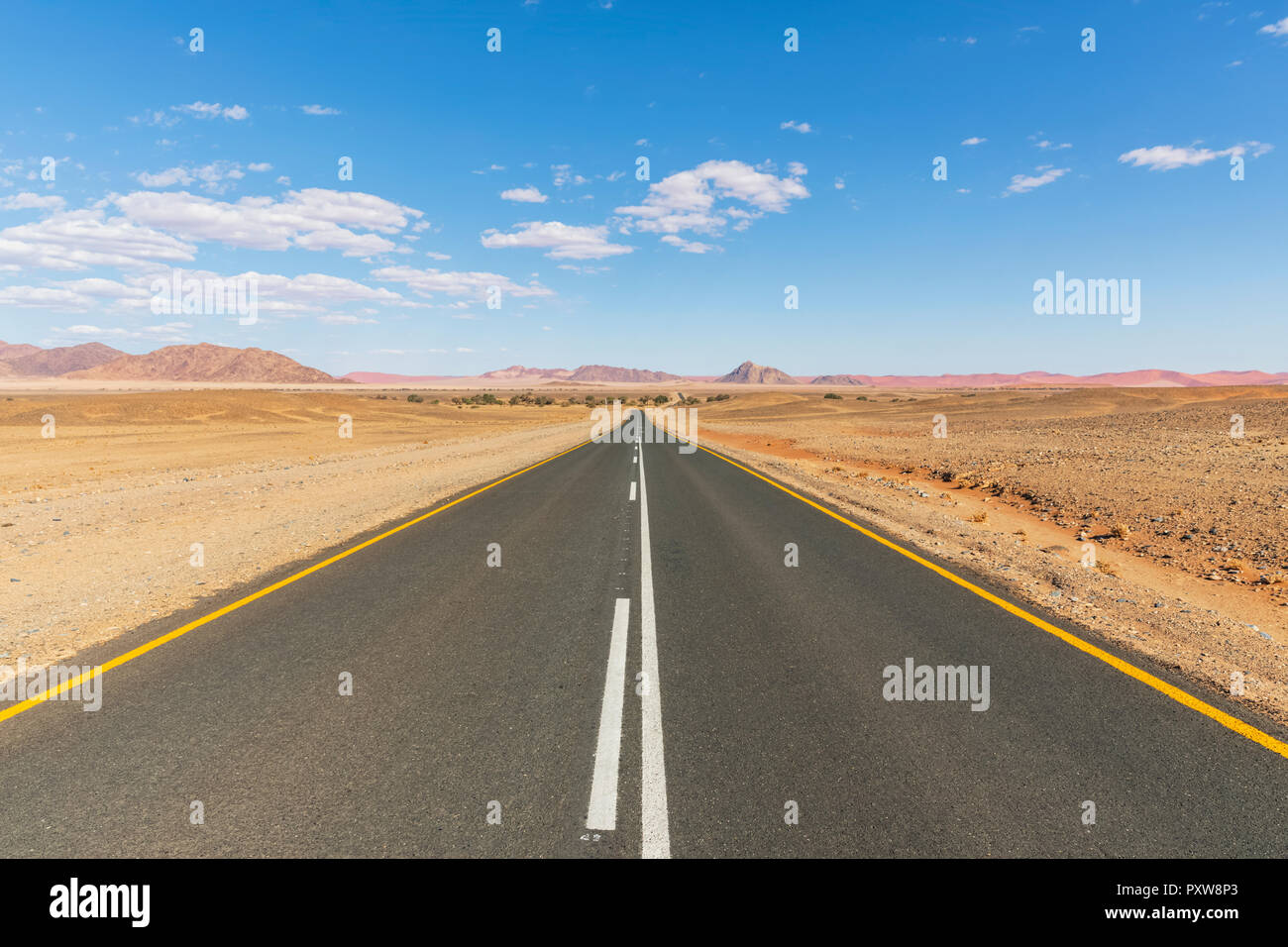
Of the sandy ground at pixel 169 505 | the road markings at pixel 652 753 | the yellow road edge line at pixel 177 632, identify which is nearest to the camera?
the road markings at pixel 652 753

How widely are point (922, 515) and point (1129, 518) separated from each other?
12.7ft

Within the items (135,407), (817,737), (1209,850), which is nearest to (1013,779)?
(1209,850)

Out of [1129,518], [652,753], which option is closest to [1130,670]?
[652,753]

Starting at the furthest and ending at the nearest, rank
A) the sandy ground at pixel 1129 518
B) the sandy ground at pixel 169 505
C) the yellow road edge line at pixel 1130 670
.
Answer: the sandy ground at pixel 169 505 → the sandy ground at pixel 1129 518 → the yellow road edge line at pixel 1130 670

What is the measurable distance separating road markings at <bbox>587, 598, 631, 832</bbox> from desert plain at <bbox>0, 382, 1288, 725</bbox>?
15.3 ft

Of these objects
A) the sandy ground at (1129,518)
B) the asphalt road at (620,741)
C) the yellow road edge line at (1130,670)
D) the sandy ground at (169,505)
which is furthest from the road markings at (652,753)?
the sandy ground at (169,505)

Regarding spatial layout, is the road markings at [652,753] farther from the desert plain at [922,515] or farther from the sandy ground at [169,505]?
the sandy ground at [169,505]

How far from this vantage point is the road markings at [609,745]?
334cm

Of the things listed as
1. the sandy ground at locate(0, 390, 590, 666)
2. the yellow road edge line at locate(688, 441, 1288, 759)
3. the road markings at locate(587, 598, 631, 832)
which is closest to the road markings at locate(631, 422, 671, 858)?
the road markings at locate(587, 598, 631, 832)

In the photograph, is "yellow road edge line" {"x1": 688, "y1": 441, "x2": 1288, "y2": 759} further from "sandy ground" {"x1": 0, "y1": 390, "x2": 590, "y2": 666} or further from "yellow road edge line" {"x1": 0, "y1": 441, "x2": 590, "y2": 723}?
"sandy ground" {"x1": 0, "y1": 390, "x2": 590, "y2": 666}

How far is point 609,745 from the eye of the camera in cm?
405

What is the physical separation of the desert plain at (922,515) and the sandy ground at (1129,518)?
0.05 metres

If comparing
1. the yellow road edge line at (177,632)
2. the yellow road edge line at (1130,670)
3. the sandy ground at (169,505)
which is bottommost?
the yellow road edge line at (1130,670)

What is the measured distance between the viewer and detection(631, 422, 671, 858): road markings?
316cm
